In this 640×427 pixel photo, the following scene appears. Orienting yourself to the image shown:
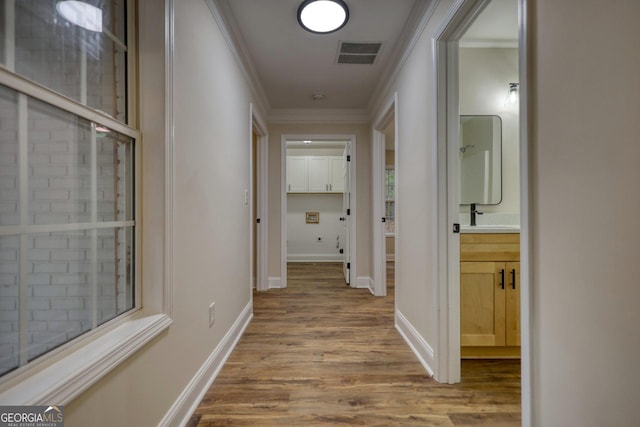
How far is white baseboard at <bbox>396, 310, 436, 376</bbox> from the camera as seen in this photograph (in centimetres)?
182

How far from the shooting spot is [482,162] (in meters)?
2.40

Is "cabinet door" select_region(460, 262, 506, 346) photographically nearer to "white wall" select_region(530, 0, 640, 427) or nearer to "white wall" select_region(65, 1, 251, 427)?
"white wall" select_region(530, 0, 640, 427)

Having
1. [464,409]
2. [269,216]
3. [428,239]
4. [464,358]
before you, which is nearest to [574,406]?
[464,409]

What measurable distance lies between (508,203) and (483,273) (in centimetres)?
83

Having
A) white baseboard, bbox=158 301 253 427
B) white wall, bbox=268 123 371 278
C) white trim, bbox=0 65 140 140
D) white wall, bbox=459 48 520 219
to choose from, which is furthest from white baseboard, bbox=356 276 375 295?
white trim, bbox=0 65 140 140

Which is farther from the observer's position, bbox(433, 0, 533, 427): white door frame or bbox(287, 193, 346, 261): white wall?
bbox(287, 193, 346, 261): white wall

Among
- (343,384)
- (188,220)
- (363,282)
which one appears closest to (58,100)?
(188,220)

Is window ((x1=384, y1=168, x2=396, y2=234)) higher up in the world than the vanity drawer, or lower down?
higher up

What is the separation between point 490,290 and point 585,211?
4.19 ft

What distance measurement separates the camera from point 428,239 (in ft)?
6.02

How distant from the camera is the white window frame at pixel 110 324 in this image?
0.68 metres

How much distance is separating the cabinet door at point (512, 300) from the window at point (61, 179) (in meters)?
2.14

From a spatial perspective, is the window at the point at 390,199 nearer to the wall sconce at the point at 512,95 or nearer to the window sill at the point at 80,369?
the wall sconce at the point at 512,95

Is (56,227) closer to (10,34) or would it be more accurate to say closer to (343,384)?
(10,34)
